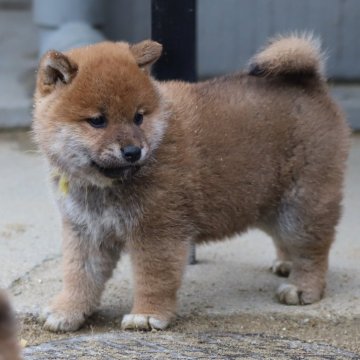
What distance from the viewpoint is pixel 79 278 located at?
4555mm

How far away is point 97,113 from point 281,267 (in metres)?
1.65

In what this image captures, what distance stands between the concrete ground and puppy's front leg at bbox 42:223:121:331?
7 cm

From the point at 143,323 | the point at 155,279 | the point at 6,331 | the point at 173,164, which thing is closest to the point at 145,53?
the point at 173,164

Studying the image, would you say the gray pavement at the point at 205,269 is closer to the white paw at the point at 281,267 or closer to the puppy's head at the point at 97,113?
the white paw at the point at 281,267

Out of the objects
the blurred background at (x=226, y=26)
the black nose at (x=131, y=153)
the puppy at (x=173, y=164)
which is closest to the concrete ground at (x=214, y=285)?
the puppy at (x=173, y=164)

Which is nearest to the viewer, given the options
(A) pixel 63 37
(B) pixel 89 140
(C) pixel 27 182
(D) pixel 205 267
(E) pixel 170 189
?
(B) pixel 89 140

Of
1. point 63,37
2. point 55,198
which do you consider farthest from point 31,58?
point 55,198

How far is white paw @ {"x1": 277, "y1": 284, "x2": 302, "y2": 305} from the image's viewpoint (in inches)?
192

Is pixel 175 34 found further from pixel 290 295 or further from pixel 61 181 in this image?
pixel 290 295

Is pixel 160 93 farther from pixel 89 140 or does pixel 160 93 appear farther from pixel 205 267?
pixel 205 267

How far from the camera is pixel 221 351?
4.12m

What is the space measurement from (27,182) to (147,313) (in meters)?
2.55

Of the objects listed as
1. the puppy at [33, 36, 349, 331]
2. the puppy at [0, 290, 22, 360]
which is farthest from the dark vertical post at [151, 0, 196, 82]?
the puppy at [0, 290, 22, 360]

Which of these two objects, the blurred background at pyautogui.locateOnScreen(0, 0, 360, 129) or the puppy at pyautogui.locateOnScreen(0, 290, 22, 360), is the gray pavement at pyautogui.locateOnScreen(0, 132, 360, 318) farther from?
the puppy at pyautogui.locateOnScreen(0, 290, 22, 360)
